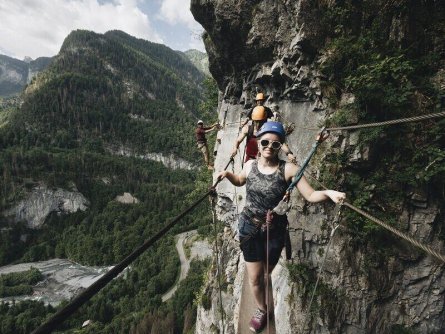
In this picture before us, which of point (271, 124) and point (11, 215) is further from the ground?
point (271, 124)

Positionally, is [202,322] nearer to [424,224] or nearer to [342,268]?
[342,268]

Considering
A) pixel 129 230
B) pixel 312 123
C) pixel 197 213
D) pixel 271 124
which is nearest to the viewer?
pixel 271 124

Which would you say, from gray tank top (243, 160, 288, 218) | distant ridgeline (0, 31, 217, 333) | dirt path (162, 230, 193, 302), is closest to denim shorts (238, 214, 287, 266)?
gray tank top (243, 160, 288, 218)

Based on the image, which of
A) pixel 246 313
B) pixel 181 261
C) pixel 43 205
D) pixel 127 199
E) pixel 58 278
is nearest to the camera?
pixel 246 313

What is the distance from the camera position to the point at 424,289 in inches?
389

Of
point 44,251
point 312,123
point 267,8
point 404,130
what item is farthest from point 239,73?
point 44,251

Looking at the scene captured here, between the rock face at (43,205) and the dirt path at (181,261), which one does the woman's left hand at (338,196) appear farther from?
the rock face at (43,205)

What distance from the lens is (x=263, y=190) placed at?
4246 mm

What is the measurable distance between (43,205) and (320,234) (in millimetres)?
143846

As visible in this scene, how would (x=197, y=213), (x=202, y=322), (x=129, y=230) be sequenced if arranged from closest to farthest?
(x=202, y=322) → (x=129, y=230) → (x=197, y=213)

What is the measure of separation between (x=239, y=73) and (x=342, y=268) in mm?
10157

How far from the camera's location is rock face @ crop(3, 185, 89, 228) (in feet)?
417

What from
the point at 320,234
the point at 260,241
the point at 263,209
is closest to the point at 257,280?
the point at 260,241

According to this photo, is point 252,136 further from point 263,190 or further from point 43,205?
point 43,205
